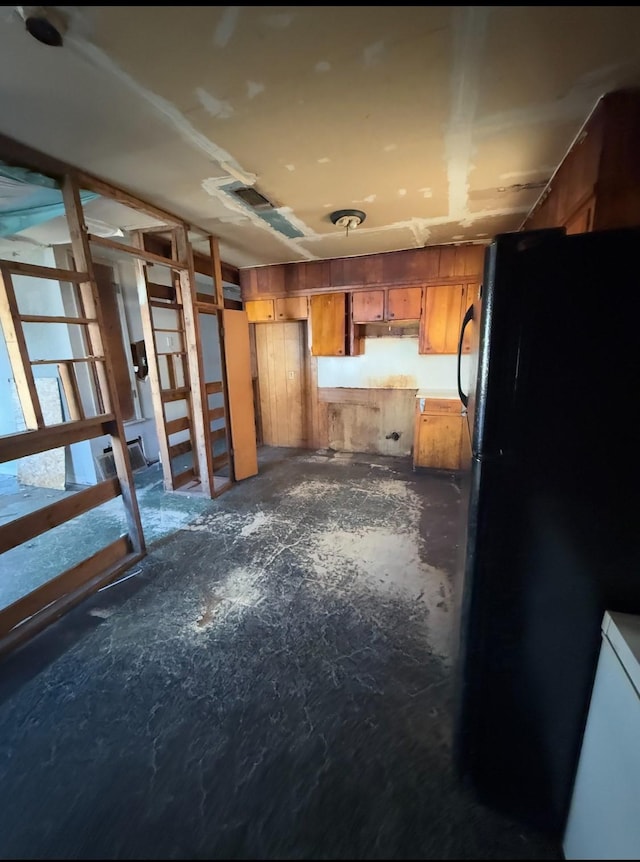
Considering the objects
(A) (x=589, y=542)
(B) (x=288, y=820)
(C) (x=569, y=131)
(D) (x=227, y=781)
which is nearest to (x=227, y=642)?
(D) (x=227, y=781)

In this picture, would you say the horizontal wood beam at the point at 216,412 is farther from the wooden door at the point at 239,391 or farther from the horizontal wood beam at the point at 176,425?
the horizontal wood beam at the point at 176,425

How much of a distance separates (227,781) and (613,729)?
1211 mm

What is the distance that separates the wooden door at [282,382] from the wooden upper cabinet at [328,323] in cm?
41

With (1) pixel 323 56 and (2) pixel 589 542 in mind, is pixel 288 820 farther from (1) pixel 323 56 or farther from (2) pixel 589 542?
(1) pixel 323 56

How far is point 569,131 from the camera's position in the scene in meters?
1.80

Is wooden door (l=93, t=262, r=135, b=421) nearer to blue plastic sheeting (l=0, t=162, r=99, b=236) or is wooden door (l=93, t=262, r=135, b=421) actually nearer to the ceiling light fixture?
blue plastic sheeting (l=0, t=162, r=99, b=236)

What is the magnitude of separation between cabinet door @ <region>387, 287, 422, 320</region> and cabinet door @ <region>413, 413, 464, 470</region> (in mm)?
1170

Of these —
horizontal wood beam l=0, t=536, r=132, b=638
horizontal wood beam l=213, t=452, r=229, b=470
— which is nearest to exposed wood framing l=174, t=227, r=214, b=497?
horizontal wood beam l=213, t=452, r=229, b=470

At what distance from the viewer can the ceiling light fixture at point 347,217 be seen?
2.79m

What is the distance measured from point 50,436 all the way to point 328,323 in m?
3.21

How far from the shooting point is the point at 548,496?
2.97ft

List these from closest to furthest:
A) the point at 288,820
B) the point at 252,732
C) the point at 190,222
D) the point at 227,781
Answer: the point at 288,820, the point at 227,781, the point at 252,732, the point at 190,222

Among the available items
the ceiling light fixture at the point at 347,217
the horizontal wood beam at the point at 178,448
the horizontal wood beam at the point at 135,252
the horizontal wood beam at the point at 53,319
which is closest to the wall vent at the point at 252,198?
the ceiling light fixture at the point at 347,217

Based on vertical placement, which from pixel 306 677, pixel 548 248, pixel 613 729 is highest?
pixel 548 248
